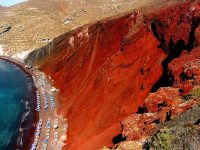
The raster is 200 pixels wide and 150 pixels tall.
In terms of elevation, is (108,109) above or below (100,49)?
below

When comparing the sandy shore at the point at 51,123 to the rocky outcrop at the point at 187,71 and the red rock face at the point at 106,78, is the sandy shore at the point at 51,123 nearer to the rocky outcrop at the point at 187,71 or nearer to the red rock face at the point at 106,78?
the red rock face at the point at 106,78

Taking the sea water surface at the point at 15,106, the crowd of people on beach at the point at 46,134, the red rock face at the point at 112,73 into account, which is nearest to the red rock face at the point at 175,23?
the red rock face at the point at 112,73

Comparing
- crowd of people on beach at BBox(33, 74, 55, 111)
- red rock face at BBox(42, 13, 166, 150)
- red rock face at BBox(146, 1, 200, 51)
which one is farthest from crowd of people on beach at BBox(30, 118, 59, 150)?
red rock face at BBox(146, 1, 200, 51)

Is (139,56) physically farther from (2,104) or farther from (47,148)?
(2,104)

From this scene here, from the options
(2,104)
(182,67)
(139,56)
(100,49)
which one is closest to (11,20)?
(2,104)

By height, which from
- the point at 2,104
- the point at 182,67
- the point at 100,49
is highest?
the point at 182,67

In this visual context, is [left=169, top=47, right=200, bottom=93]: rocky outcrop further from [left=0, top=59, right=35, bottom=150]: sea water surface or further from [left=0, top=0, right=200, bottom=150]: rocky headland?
[left=0, top=59, right=35, bottom=150]: sea water surface

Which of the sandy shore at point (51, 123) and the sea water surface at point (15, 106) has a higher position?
the sandy shore at point (51, 123)
